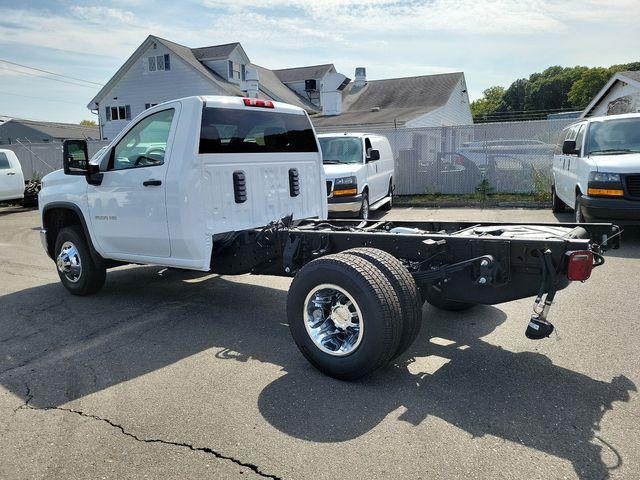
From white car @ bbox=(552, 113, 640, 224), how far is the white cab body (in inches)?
181

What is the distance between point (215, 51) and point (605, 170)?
1135 inches

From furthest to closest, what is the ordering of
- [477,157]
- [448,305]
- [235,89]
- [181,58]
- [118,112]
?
1. [118,112]
2. [235,89]
3. [181,58]
4. [477,157]
5. [448,305]

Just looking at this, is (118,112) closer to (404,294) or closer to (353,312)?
(353,312)

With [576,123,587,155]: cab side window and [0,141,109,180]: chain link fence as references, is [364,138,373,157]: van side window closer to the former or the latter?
[576,123,587,155]: cab side window

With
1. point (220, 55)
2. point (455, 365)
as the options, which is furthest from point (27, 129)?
point (455, 365)

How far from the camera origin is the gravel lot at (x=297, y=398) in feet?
9.32

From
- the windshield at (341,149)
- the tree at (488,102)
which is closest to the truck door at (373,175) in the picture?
the windshield at (341,149)

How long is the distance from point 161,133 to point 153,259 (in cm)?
129

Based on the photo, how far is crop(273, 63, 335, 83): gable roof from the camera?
3650 cm

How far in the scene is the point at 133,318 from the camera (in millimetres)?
5445

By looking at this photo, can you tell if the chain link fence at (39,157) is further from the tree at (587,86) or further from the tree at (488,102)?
the tree at (488,102)

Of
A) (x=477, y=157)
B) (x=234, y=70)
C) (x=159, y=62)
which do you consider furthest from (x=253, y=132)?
(x=234, y=70)

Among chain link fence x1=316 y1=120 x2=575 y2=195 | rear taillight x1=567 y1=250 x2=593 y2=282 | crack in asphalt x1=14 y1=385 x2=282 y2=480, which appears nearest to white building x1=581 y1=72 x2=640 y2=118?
chain link fence x1=316 y1=120 x2=575 y2=195

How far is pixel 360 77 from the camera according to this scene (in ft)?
117
